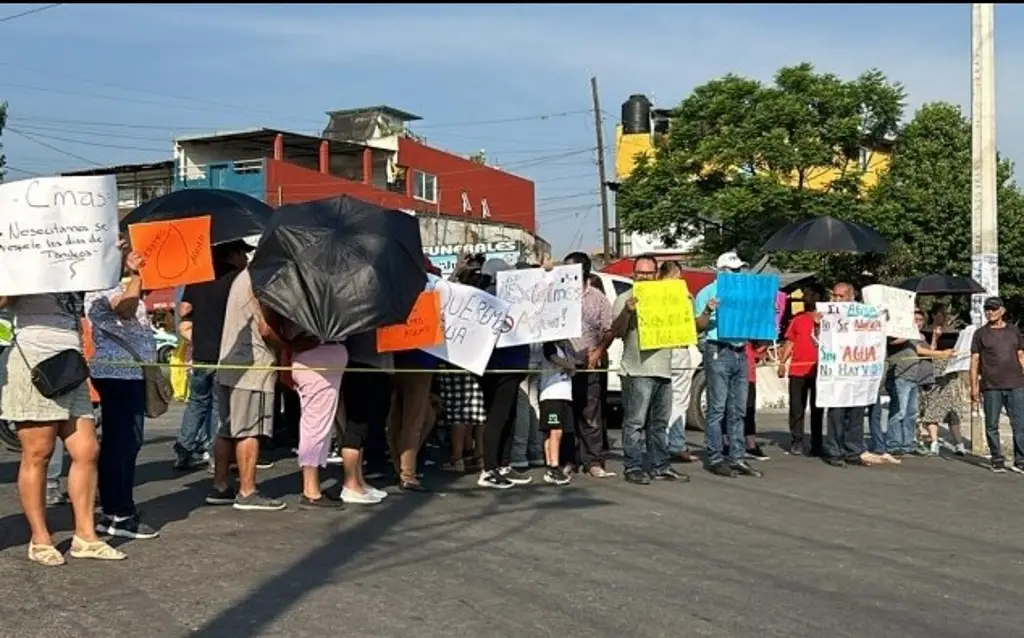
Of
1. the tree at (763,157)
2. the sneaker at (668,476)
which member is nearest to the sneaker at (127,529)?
the sneaker at (668,476)

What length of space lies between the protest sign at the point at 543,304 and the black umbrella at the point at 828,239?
3494 millimetres

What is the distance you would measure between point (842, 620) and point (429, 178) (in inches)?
Answer: 1927

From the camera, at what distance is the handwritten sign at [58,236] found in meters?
5.80

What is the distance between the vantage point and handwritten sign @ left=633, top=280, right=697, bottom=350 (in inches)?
371

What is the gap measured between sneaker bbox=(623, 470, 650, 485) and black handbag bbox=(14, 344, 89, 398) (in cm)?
495

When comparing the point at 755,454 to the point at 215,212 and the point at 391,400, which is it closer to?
the point at 391,400

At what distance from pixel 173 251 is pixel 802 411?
7.32 meters

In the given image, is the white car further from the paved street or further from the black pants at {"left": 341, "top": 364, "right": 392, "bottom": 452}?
the black pants at {"left": 341, "top": 364, "right": 392, "bottom": 452}

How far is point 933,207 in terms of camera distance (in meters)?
36.9

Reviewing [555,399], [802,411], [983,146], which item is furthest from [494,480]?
[983,146]

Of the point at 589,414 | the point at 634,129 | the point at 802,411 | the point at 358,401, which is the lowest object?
the point at 802,411

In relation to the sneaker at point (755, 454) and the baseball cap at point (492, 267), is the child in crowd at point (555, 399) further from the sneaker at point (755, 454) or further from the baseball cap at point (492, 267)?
the sneaker at point (755, 454)

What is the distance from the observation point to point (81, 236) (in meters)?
5.98

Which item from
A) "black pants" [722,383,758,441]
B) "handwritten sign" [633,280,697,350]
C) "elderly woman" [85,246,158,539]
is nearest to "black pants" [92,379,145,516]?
"elderly woman" [85,246,158,539]
